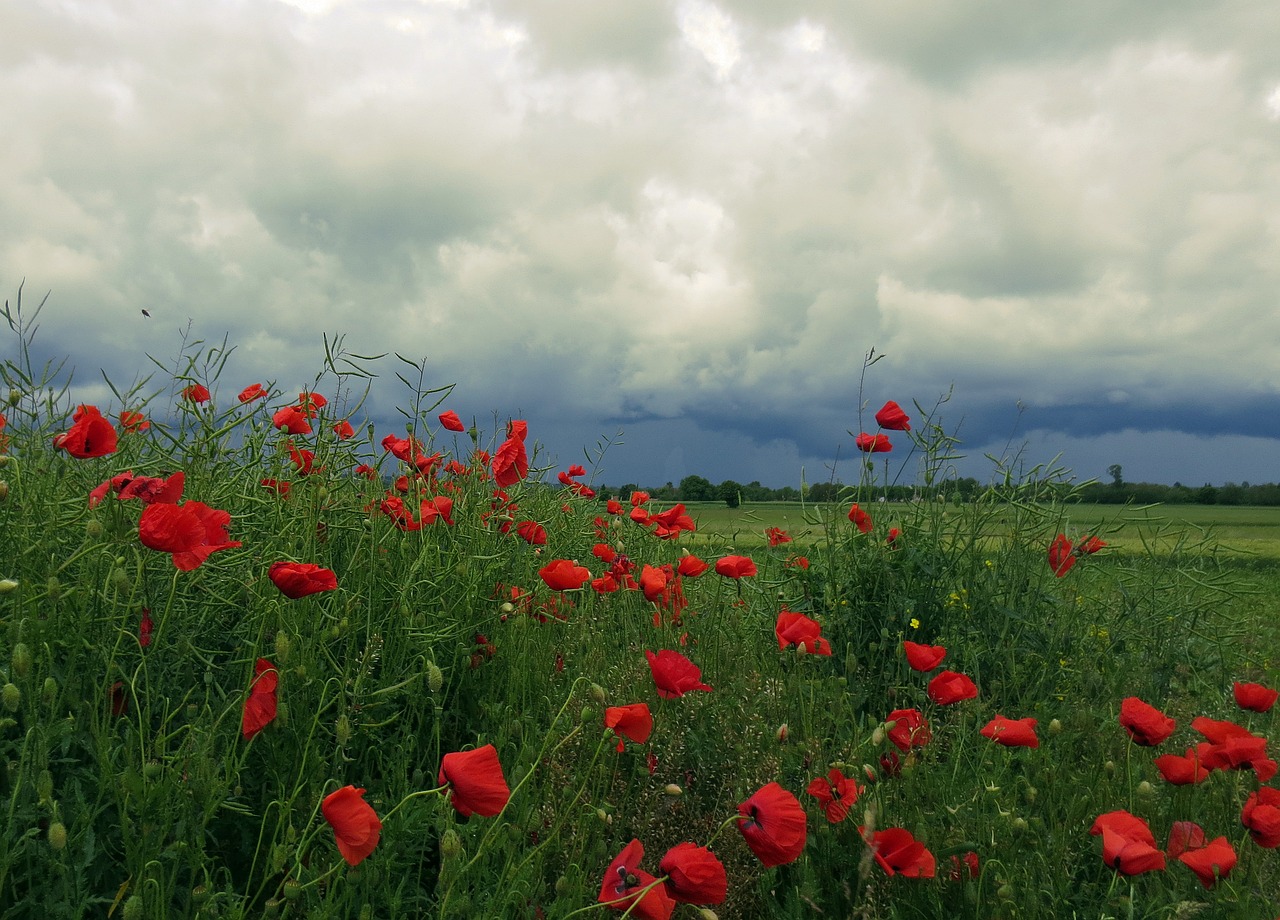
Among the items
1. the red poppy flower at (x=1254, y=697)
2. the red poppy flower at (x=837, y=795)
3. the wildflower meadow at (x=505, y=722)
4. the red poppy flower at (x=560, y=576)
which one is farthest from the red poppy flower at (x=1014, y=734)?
the red poppy flower at (x=560, y=576)

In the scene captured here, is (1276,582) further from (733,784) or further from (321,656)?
(321,656)

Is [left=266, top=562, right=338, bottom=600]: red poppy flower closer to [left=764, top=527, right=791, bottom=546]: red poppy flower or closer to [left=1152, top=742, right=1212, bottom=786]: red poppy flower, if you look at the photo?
[left=1152, top=742, right=1212, bottom=786]: red poppy flower

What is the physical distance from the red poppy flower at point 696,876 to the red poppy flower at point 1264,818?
1217 millimetres

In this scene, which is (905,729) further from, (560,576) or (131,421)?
(131,421)

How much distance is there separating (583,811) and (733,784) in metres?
0.51

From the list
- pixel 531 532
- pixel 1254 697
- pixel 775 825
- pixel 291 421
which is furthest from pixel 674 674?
pixel 1254 697

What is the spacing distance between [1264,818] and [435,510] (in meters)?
2.22

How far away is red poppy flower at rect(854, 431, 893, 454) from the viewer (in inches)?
142

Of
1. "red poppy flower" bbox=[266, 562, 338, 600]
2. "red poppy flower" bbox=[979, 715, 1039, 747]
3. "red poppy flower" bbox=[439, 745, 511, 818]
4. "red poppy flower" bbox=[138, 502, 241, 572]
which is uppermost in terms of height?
"red poppy flower" bbox=[138, 502, 241, 572]

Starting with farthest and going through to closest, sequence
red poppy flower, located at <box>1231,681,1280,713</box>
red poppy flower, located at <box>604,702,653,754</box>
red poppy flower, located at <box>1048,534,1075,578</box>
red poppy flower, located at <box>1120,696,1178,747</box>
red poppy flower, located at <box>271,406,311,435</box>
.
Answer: red poppy flower, located at <box>1048,534,1075,578</box>
red poppy flower, located at <box>271,406,311,435</box>
red poppy flower, located at <box>1231,681,1280,713</box>
red poppy flower, located at <box>1120,696,1178,747</box>
red poppy flower, located at <box>604,702,653,754</box>

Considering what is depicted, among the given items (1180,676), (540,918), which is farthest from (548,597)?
(1180,676)

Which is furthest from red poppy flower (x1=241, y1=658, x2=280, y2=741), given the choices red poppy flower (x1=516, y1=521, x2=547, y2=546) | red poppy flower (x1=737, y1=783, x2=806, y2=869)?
red poppy flower (x1=516, y1=521, x2=547, y2=546)

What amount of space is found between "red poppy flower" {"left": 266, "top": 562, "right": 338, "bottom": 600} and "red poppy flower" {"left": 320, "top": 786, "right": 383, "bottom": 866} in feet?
1.33

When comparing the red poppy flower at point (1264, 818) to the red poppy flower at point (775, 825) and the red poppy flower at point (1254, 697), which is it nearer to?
the red poppy flower at point (1254, 697)
